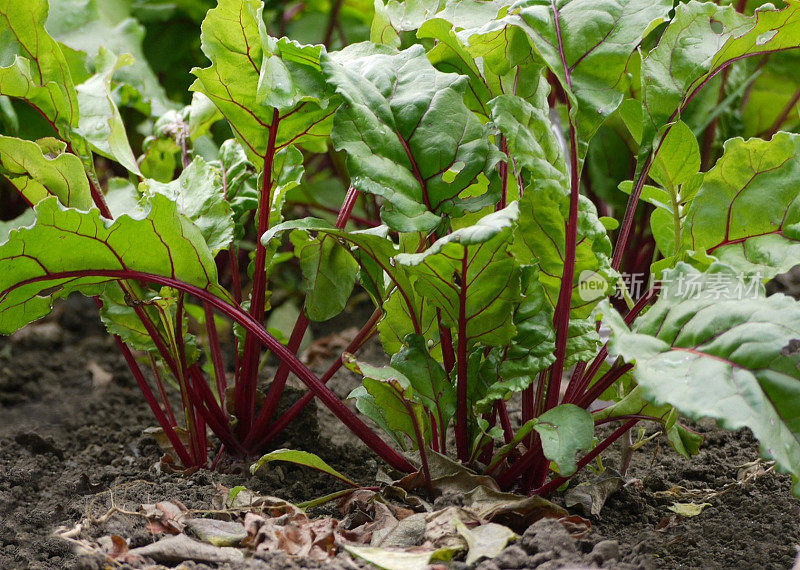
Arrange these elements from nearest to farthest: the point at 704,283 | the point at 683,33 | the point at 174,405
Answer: the point at 704,283
the point at 683,33
the point at 174,405

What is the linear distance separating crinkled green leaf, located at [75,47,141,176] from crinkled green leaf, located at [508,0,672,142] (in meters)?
0.79

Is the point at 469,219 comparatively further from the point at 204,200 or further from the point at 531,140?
the point at 204,200

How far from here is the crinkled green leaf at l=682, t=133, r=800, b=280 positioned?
1.10m

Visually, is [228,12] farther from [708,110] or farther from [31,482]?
[708,110]

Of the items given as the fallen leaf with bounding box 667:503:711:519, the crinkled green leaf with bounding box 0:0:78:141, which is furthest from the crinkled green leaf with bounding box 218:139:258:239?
the fallen leaf with bounding box 667:503:711:519

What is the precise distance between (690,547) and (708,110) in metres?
1.19

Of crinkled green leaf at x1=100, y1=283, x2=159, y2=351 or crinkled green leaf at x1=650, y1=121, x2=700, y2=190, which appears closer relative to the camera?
crinkled green leaf at x1=650, y1=121, x2=700, y2=190

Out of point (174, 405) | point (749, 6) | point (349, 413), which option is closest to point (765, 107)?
point (749, 6)

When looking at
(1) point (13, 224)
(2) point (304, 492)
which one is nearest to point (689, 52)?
(2) point (304, 492)

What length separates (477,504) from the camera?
1057 millimetres

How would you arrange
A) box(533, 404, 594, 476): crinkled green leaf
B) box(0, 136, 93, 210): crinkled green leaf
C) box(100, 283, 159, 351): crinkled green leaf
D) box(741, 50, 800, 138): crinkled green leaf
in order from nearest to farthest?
box(533, 404, 594, 476): crinkled green leaf
box(0, 136, 93, 210): crinkled green leaf
box(100, 283, 159, 351): crinkled green leaf
box(741, 50, 800, 138): crinkled green leaf

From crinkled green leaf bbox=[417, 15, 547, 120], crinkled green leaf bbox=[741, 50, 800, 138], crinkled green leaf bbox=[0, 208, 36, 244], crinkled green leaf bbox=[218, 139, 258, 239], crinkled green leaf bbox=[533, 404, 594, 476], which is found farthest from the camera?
crinkled green leaf bbox=[741, 50, 800, 138]

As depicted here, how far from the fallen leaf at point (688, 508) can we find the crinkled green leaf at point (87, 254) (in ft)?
2.47

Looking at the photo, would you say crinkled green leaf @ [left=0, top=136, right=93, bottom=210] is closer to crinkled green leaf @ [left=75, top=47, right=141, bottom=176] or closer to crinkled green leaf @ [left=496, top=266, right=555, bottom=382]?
crinkled green leaf @ [left=75, top=47, right=141, bottom=176]
